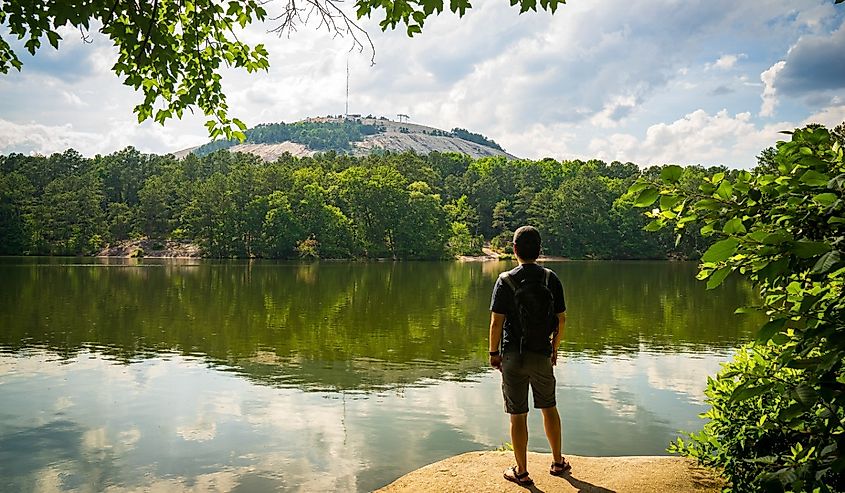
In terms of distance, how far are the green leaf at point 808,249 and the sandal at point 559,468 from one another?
410 centimetres

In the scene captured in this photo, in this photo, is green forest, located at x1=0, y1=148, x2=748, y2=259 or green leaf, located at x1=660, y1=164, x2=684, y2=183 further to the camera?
green forest, located at x1=0, y1=148, x2=748, y2=259

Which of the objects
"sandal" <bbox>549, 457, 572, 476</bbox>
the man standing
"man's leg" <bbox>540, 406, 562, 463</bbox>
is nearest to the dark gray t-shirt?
the man standing

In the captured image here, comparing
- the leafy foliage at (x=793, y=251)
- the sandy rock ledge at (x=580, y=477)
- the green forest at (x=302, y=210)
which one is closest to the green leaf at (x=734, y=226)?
the leafy foliage at (x=793, y=251)

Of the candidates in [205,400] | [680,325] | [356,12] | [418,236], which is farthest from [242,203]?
[356,12]

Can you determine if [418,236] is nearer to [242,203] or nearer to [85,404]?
[242,203]

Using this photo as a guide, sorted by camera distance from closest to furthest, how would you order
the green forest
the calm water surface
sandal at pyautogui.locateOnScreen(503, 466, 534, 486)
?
sandal at pyautogui.locateOnScreen(503, 466, 534, 486)
the calm water surface
the green forest

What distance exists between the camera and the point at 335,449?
27.9 feet

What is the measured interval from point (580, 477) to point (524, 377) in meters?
1.00

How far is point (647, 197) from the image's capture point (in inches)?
93.0

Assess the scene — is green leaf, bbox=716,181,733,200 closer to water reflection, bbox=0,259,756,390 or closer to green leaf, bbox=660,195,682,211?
green leaf, bbox=660,195,682,211

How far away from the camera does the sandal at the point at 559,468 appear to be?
219 inches

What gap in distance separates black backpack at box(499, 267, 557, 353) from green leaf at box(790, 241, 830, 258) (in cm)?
351

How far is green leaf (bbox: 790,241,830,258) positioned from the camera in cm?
192

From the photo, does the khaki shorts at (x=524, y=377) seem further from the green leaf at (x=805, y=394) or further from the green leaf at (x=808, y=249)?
the green leaf at (x=808, y=249)
